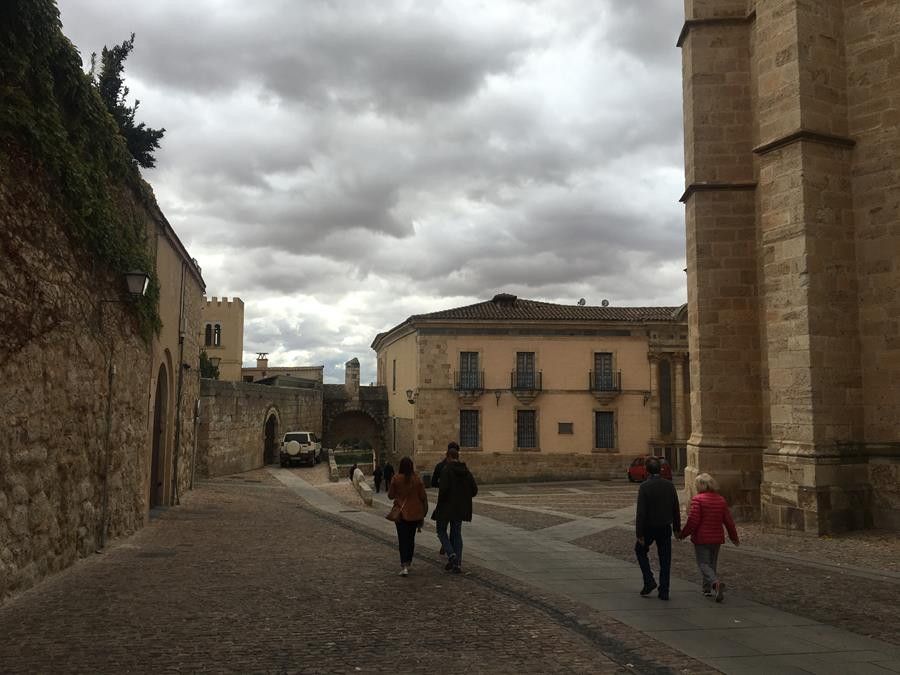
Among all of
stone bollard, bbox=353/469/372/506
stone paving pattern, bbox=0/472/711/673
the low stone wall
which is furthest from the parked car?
stone paving pattern, bbox=0/472/711/673

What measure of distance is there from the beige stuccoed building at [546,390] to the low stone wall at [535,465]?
1.8 inches

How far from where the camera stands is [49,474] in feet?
25.0

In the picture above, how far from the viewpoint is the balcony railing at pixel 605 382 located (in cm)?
3428

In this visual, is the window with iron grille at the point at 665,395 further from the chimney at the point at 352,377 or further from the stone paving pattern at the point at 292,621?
the stone paving pattern at the point at 292,621

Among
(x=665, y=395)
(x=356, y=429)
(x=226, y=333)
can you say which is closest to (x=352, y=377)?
(x=356, y=429)

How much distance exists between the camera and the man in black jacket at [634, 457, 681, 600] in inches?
284

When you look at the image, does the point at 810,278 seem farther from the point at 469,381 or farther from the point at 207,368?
the point at 207,368

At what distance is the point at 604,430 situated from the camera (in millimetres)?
34438

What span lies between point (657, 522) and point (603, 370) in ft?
91.5

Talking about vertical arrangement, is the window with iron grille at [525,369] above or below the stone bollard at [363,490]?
above

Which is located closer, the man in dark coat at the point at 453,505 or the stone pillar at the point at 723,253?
the man in dark coat at the point at 453,505

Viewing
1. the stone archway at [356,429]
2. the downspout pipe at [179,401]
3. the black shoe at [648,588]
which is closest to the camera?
the black shoe at [648,588]

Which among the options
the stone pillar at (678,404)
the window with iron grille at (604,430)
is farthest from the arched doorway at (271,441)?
the stone pillar at (678,404)

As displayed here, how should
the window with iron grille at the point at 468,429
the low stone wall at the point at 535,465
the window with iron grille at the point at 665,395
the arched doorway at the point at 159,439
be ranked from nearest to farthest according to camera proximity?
the arched doorway at the point at 159,439, the low stone wall at the point at 535,465, the window with iron grille at the point at 468,429, the window with iron grille at the point at 665,395
